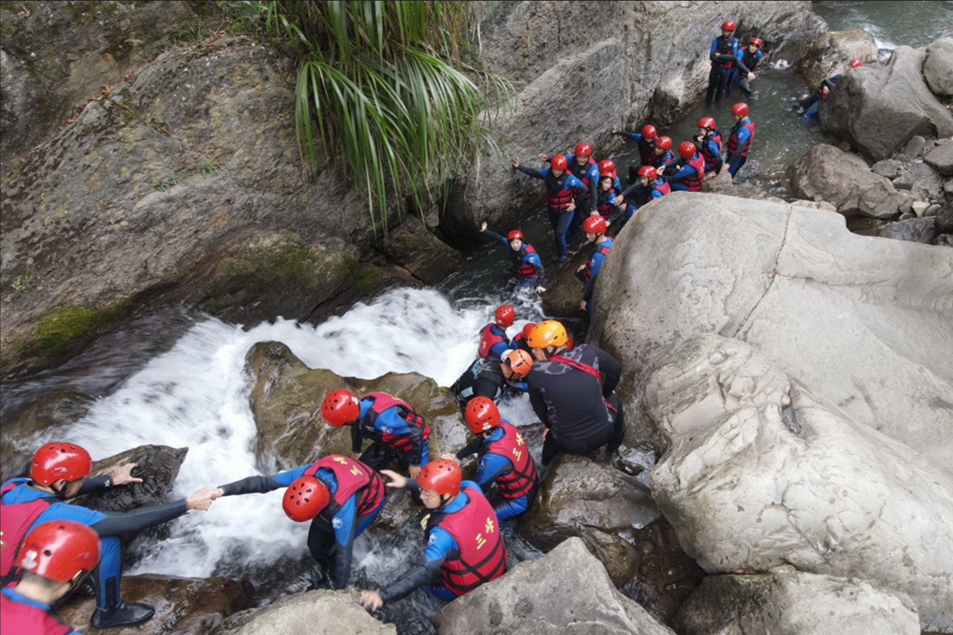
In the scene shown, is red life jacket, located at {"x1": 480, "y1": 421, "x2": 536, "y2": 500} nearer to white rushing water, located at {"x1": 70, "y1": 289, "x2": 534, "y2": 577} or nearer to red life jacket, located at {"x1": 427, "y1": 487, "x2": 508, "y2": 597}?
red life jacket, located at {"x1": 427, "y1": 487, "x2": 508, "y2": 597}

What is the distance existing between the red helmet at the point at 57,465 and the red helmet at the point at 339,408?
1.70m

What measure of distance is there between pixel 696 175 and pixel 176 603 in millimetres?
8647

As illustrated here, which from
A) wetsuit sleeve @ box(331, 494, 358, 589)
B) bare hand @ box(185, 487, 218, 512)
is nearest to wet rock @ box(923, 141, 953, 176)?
wetsuit sleeve @ box(331, 494, 358, 589)

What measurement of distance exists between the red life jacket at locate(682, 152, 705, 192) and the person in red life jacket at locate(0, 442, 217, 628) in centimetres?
811

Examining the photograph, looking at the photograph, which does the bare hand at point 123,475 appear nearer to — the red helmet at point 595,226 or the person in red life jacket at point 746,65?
the red helmet at point 595,226

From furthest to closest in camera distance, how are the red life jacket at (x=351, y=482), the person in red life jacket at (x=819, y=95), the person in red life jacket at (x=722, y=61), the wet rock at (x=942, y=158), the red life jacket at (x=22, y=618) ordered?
the person in red life jacket at (x=722, y=61)
the person in red life jacket at (x=819, y=95)
the wet rock at (x=942, y=158)
the red life jacket at (x=351, y=482)
the red life jacket at (x=22, y=618)

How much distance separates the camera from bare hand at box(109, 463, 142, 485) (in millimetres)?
4355

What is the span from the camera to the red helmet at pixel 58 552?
282 cm

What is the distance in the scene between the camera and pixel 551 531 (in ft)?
15.7

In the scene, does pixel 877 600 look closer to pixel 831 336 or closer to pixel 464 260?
pixel 831 336

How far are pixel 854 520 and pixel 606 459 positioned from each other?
2.26m

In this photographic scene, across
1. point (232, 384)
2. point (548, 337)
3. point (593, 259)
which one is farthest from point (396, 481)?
point (593, 259)

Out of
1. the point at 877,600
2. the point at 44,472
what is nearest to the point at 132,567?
the point at 44,472

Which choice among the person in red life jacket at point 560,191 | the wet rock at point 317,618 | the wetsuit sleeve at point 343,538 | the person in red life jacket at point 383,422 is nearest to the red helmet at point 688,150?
the person in red life jacket at point 560,191
